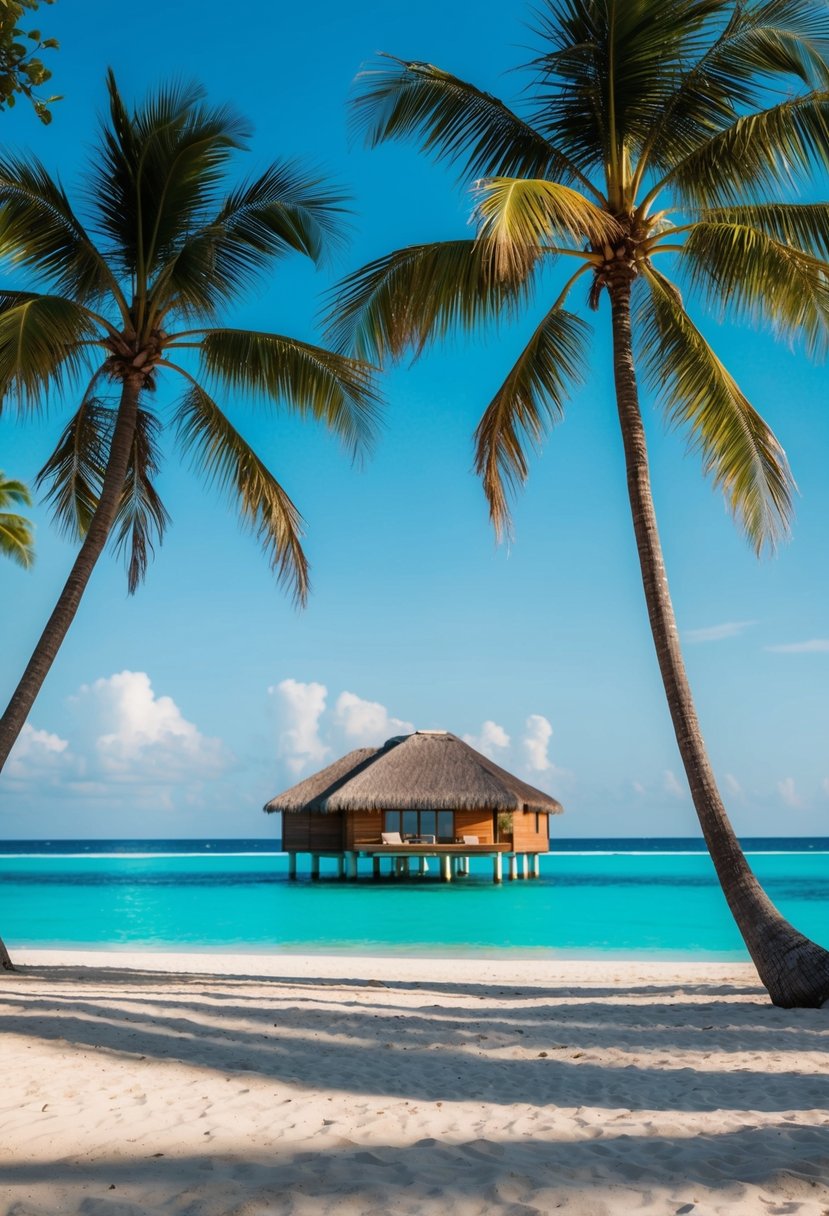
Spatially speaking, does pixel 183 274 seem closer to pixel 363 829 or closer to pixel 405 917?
pixel 405 917

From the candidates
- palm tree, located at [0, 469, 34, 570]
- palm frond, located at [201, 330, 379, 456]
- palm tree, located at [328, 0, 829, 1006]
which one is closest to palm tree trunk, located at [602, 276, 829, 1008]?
palm tree, located at [328, 0, 829, 1006]

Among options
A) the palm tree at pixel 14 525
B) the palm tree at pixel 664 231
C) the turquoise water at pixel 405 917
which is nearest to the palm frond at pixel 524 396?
the palm tree at pixel 664 231

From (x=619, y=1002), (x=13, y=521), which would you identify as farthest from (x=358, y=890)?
(x=619, y=1002)

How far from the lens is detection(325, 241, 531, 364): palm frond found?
8625mm

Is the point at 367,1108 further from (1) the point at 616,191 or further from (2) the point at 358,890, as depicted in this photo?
(2) the point at 358,890

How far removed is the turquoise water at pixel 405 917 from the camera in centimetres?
1738

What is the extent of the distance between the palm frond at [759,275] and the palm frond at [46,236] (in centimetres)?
537

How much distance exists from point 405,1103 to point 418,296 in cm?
652

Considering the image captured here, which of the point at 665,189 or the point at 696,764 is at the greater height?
the point at 665,189

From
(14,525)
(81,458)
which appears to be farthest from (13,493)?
(81,458)

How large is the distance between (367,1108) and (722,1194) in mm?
1668

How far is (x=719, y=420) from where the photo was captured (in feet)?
28.6

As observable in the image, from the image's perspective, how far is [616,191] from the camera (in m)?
8.54

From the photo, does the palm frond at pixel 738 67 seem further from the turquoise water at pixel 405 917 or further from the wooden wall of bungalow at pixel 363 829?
the wooden wall of bungalow at pixel 363 829
